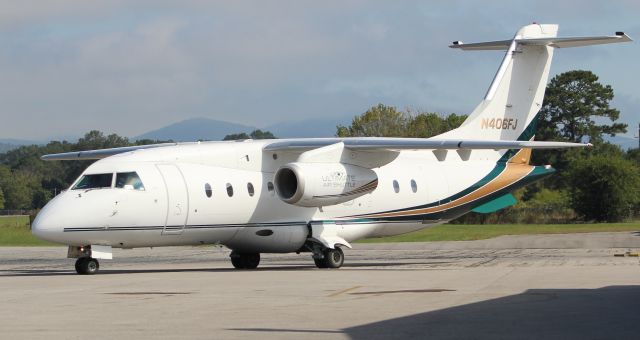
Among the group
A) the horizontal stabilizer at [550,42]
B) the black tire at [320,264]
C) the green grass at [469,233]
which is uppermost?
the horizontal stabilizer at [550,42]

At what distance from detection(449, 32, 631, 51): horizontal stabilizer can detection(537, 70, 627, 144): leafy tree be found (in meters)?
72.2

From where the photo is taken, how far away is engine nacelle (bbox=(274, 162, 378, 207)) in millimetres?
26391

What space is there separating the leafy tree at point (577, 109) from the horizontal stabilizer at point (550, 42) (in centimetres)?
7223

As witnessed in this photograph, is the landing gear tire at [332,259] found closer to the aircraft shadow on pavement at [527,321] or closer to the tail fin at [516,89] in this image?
the tail fin at [516,89]

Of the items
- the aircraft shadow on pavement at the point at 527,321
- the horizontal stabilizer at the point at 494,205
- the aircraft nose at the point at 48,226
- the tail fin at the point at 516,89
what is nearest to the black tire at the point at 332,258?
the horizontal stabilizer at the point at 494,205

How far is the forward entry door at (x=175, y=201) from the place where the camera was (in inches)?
1021

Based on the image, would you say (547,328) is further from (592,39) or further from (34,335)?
(592,39)

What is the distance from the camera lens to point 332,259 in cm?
2814

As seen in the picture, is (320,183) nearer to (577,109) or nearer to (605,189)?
(605,189)

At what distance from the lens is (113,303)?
17.6m

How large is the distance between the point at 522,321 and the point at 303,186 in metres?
12.5

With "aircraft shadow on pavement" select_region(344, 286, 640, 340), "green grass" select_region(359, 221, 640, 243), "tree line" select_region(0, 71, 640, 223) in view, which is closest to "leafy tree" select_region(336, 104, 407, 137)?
"tree line" select_region(0, 71, 640, 223)

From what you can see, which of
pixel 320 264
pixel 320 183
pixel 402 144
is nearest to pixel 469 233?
pixel 320 264

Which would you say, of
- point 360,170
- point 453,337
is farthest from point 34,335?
point 360,170
